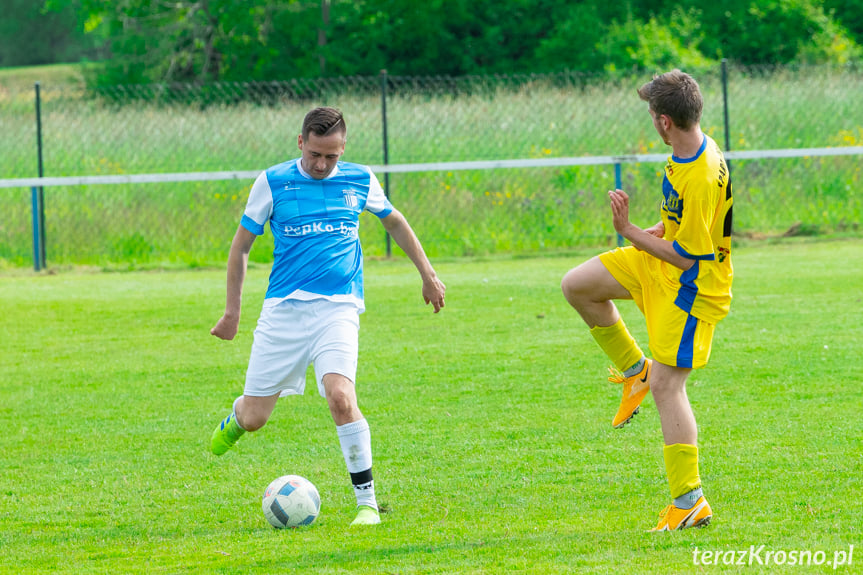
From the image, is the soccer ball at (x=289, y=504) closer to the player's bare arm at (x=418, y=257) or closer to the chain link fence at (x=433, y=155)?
the player's bare arm at (x=418, y=257)

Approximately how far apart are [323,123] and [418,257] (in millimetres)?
784

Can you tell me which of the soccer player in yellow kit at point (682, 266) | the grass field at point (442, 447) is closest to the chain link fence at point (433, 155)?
the grass field at point (442, 447)

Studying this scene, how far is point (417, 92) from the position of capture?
1609 cm

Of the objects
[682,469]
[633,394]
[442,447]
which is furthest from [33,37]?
[682,469]

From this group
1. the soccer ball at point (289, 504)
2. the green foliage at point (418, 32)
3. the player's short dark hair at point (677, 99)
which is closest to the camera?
the player's short dark hair at point (677, 99)

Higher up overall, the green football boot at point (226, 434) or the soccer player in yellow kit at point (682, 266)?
the soccer player in yellow kit at point (682, 266)

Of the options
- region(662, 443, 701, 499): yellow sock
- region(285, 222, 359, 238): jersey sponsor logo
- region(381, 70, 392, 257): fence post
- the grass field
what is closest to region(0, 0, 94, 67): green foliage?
region(381, 70, 392, 257): fence post

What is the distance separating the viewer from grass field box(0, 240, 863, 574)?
4.22 m

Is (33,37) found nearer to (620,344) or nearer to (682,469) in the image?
(620,344)

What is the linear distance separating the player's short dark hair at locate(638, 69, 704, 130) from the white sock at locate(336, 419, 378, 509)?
5.91 ft

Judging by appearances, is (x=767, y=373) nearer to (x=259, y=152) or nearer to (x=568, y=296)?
(x=568, y=296)

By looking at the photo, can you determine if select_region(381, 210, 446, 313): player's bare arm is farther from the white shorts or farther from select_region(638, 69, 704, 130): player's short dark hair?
select_region(638, 69, 704, 130): player's short dark hair

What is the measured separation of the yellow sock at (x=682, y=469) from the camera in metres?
4.30

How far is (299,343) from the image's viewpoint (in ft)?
16.4
